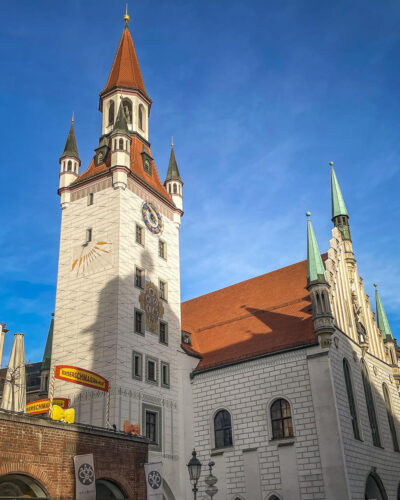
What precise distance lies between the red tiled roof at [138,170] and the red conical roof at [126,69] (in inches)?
212

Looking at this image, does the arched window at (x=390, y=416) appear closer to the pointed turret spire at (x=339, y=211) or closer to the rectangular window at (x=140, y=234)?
the pointed turret spire at (x=339, y=211)

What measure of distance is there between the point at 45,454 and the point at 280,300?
22.0 metres

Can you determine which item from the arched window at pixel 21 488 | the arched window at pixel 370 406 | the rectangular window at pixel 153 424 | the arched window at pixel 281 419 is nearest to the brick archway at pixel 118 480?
the arched window at pixel 21 488

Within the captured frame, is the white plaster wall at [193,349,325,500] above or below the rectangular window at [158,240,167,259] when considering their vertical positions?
below

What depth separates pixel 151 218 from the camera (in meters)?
36.1

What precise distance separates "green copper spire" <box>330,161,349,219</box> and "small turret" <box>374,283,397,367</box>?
606 cm

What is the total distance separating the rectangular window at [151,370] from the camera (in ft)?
102

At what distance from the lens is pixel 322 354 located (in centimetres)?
2870

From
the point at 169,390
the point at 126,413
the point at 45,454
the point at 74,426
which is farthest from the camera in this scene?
the point at 169,390

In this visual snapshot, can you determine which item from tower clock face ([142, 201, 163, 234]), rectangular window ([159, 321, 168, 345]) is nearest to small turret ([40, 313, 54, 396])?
rectangular window ([159, 321, 168, 345])

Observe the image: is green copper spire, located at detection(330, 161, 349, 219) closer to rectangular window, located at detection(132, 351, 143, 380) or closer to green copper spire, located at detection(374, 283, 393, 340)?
green copper spire, located at detection(374, 283, 393, 340)

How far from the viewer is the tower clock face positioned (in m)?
35.5

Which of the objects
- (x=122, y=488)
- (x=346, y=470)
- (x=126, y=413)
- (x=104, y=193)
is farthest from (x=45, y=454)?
(x=104, y=193)

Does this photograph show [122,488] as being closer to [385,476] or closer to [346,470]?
[346,470]
